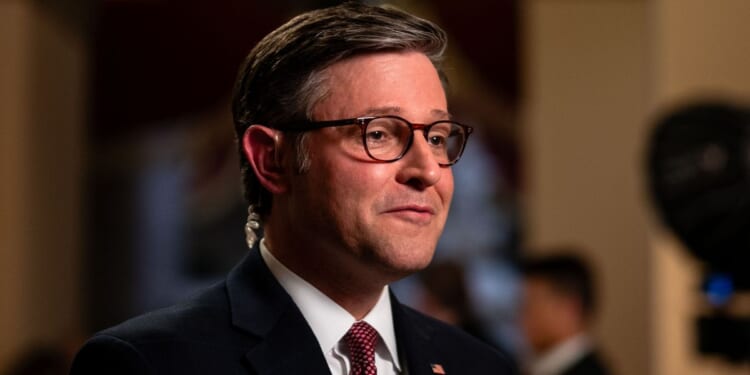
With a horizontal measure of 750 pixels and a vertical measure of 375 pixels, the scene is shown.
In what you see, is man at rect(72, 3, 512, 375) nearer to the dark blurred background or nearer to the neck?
the neck

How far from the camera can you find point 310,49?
4.89 feet

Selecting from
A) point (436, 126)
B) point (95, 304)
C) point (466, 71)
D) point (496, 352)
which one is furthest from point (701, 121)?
point (95, 304)

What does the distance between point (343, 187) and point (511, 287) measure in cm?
673

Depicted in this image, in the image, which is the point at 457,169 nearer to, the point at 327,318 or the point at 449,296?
the point at 449,296

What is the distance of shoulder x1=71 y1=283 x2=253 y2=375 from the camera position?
1.37 meters

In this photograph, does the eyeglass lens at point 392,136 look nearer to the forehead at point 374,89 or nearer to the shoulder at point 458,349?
the forehead at point 374,89

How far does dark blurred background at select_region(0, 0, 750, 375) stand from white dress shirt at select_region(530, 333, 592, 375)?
0.27 m

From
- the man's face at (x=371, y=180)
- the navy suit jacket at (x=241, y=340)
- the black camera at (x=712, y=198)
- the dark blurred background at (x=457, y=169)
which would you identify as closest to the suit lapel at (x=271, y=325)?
the navy suit jacket at (x=241, y=340)

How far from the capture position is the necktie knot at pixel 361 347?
152cm

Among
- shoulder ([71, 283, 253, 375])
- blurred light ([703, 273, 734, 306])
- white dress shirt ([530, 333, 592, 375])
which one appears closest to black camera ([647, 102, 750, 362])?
blurred light ([703, 273, 734, 306])

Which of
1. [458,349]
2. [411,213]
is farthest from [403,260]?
[458,349]

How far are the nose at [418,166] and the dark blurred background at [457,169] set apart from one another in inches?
88.9

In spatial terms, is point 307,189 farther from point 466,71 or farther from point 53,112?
point 466,71

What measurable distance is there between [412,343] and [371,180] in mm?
275
